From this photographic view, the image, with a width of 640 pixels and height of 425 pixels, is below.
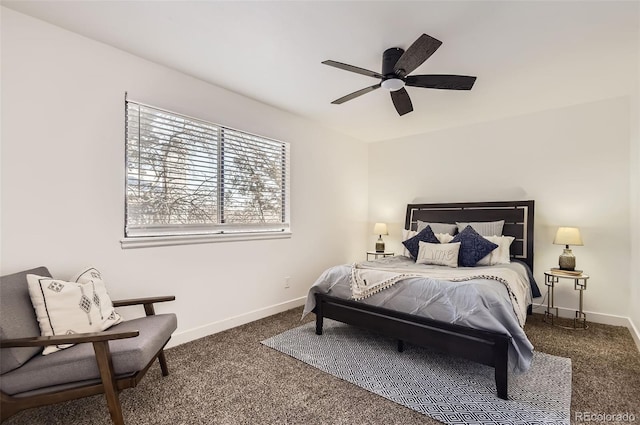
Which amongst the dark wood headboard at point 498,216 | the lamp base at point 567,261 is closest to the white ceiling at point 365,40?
the dark wood headboard at point 498,216

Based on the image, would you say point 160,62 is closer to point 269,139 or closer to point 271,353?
point 269,139

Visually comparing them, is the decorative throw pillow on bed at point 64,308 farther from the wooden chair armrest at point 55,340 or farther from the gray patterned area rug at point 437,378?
the gray patterned area rug at point 437,378

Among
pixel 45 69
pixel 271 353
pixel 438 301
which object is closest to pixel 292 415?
pixel 271 353

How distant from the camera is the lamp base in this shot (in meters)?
3.42

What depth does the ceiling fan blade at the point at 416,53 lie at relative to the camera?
6.25 feet

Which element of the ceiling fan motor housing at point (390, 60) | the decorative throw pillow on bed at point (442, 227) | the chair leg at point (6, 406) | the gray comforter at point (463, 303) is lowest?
→ the chair leg at point (6, 406)

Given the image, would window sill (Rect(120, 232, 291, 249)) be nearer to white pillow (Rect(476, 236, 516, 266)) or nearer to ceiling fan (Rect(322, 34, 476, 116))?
ceiling fan (Rect(322, 34, 476, 116))

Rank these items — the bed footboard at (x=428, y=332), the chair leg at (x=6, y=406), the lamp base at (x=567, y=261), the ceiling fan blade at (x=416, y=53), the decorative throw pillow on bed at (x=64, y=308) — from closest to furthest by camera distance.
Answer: the chair leg at (x=6, y=406) < the decorative throw pillow on bed at (x=64, y=308) < the ceiling fan blade at (x=416, y=53) < the bed footboard at (x=428, y=332) < the lamp base at (x=567, y=261)

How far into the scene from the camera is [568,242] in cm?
335

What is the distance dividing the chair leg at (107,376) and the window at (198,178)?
1.27 meters

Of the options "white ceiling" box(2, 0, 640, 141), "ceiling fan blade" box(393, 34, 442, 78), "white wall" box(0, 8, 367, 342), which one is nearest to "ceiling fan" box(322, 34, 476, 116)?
"ceiling fan blade" box(393, 34, 442, 78)

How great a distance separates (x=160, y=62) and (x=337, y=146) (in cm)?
270

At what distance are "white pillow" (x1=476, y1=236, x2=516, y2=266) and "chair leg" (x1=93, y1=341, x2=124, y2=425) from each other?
11.4 ft

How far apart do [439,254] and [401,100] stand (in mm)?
1824
